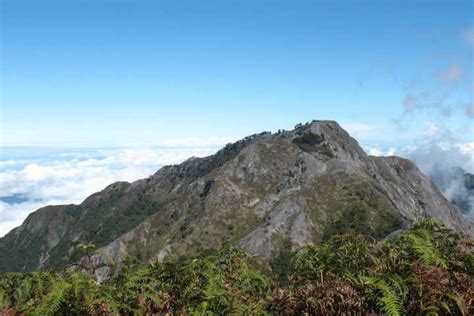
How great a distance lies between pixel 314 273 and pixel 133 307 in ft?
12.8

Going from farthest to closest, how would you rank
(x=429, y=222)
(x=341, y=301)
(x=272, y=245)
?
(x=272, y=245)
(x=429, y=222)
(x=341, y=301)

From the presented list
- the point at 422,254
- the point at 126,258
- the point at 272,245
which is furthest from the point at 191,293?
the point at 272,245

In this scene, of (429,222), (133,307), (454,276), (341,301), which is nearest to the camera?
(341,301)

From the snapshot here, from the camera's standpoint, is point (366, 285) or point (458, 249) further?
point (458, 249)

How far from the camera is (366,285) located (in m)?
7.59

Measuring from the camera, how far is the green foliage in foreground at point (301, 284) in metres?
7.35

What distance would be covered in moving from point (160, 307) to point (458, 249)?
20.0 feet

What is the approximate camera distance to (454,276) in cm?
793

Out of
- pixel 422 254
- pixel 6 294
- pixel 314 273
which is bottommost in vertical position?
pixel 6 294

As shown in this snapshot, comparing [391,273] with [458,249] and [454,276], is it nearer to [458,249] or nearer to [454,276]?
[454,276]

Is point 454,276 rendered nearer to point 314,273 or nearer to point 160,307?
point 314,273

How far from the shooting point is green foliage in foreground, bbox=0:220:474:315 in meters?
7.35

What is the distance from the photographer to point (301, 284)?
31.4ft

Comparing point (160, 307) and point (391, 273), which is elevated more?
point (391, 273)
